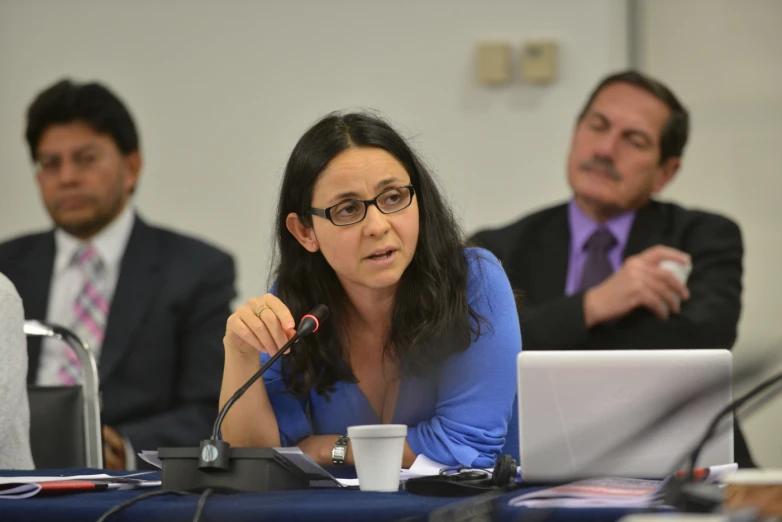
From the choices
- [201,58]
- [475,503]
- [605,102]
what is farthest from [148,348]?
[475,503]

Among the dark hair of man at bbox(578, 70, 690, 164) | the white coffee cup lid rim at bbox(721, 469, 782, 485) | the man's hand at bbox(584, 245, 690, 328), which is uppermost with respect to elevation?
the dark hair of man at bbox(578, 70, 690, 164)

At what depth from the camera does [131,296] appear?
10.7ft

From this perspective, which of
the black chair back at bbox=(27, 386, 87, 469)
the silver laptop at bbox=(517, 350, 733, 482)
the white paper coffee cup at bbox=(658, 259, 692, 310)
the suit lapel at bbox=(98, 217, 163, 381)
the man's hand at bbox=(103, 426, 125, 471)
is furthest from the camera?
the suit lapel at bbox=(98, 217, 163, 381)

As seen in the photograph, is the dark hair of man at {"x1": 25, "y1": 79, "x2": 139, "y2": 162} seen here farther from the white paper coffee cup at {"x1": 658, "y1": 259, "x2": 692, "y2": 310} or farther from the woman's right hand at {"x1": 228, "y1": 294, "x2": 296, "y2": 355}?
the woman's right hand at {"x1": 228, "y1": 294, "x2": 296, "y2": 355}

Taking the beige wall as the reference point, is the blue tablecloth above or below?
below

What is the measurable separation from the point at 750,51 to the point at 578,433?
2.86m

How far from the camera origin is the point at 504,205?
12.8 ft

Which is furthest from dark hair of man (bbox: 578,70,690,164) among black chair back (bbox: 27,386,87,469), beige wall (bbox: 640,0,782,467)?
black chair back (bbox: 27,386,87,469)

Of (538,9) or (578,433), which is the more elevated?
(538,9)

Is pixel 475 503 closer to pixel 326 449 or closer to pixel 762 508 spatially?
pixel 762 508

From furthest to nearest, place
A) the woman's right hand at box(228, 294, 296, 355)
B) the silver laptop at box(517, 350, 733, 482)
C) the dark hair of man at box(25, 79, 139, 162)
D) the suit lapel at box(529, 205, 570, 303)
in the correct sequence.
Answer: the dark hair of man at box(25, 79, 139, 162) < the suit lapel at box(529, 205, 570, 303) < the woman's right hand at box(228, 294, 296, 355) < the silver laptop at box(517, 350, 733, 482)

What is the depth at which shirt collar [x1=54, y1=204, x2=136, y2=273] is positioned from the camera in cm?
341

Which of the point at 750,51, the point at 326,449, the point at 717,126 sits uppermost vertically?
the point at 750,51

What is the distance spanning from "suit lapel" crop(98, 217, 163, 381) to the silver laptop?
7.14ft
